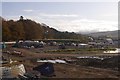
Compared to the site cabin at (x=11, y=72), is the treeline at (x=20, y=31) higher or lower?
higher

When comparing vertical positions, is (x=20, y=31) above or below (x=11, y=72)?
above

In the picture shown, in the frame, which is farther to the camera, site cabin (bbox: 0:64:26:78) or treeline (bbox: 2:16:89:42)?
treeline (bbox: 2:16:89:42)

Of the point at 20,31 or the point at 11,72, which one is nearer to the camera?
the point at 11,72

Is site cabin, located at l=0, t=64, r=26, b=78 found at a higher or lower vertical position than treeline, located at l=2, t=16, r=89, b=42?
lower

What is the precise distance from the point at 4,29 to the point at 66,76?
32.9 meters

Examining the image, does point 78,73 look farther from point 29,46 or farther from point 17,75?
point 29,46

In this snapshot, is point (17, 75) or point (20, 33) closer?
point (17, 75)

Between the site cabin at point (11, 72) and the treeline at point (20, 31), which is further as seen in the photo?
the treeline at point (20, 31)

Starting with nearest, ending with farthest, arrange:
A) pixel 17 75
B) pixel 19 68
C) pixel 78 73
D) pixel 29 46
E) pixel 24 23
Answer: pixel 17 75 → pixel 19 68 → pixel 78 73 → pixel 29 46 → pixel 24 23

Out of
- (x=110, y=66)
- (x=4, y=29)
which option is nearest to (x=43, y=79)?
(x=110, y=66)

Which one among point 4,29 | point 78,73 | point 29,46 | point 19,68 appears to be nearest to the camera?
point 19,68

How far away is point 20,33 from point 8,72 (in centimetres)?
3629

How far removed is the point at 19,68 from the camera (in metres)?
15.4

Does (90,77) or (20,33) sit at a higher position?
(20,33)
